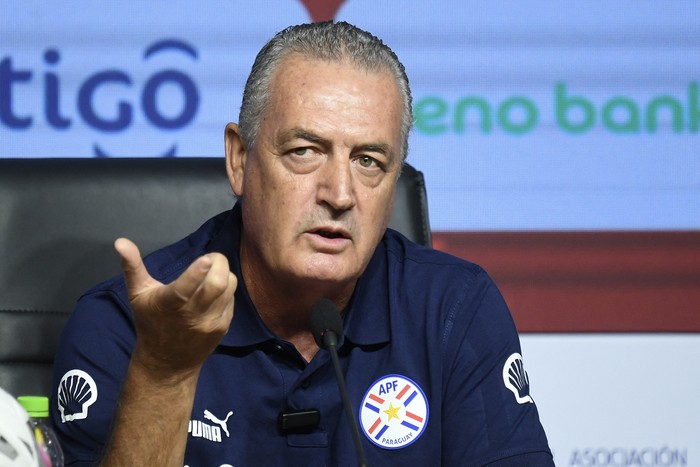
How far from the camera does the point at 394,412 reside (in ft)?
4.73

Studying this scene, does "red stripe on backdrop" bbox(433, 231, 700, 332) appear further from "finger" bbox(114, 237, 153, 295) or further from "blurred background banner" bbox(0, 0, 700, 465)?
"finger" bbox(114, 237, 153, 295)

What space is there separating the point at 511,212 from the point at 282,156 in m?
0.93

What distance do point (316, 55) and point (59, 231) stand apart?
0.50 m

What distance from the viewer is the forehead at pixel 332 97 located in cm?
146

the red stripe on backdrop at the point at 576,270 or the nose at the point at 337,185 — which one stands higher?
the red stripe on backdrop at the point at 576,270

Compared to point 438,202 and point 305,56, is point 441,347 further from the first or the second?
point 438,202

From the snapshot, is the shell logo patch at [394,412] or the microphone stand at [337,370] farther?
the shell logo patch at [394,412]

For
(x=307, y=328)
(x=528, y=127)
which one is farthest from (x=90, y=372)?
(x=528, y=127)

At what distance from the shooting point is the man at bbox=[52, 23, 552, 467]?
4.64 feet

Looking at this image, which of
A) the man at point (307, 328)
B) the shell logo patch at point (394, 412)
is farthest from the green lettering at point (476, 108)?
the shell logo patch at point (394, 412)

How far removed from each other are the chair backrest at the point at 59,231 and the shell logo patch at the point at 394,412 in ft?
1.43

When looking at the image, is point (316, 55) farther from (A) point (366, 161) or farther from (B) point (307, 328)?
(B) point (307, 328)

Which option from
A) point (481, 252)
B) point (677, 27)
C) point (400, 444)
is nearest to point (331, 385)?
point (400, 444)

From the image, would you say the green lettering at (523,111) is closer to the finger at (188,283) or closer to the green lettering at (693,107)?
the green lettering at (693,107)
